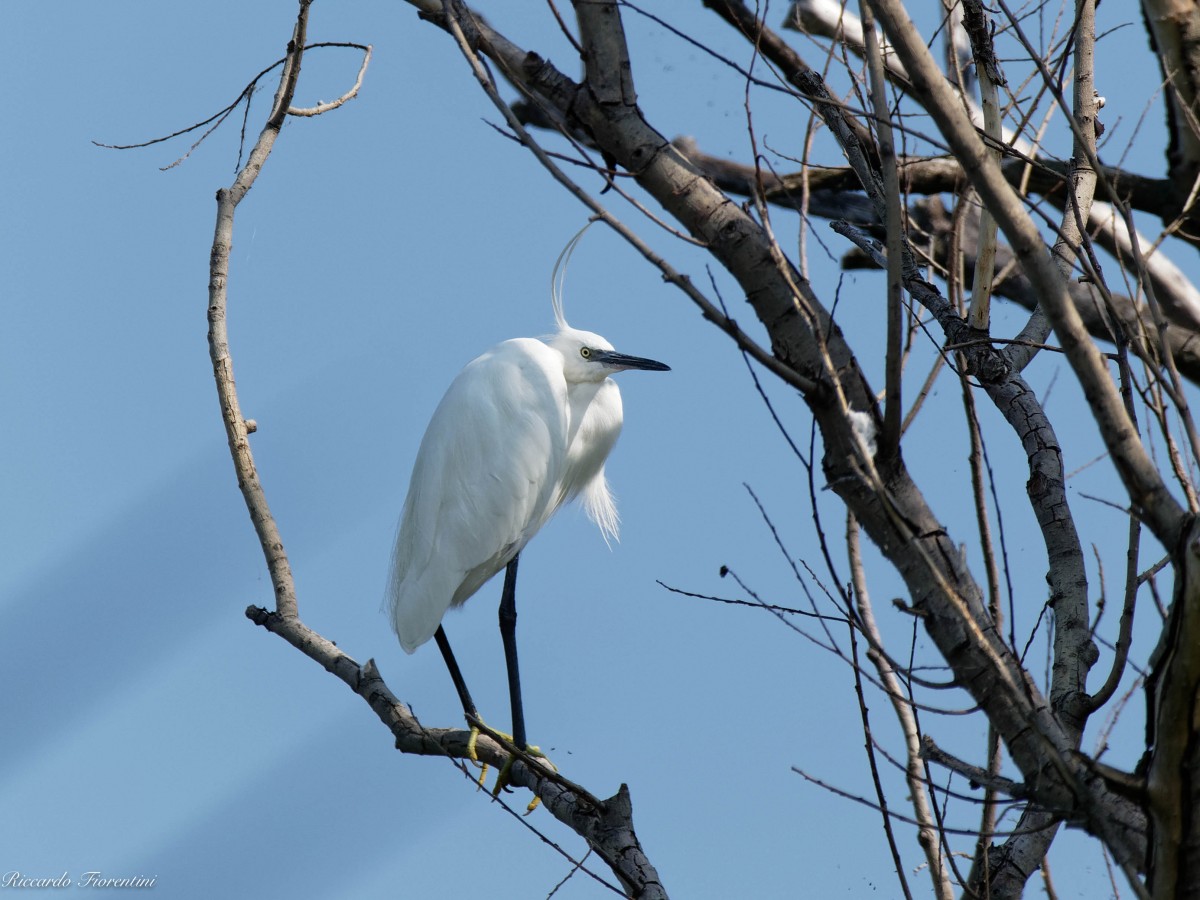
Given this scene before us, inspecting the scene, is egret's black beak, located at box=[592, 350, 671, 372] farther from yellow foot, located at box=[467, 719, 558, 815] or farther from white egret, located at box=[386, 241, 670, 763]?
yellow foot, located at box=[467, 719, 558, 815]

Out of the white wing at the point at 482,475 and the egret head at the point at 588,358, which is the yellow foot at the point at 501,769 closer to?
the white wing at the point at 482,475

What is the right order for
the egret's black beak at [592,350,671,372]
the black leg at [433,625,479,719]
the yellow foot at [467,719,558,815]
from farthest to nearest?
the egret's black beak at [592,350,671,372]
the black leg at [433,625,479,719]
the yellow foot at [467,719,558,815]

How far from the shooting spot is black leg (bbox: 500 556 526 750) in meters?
4.22

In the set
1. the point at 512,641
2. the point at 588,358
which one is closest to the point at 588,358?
the point at 588,358

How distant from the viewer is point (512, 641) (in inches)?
181

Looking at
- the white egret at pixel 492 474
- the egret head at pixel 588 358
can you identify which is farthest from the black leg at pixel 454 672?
the egret head at pixel 588 358

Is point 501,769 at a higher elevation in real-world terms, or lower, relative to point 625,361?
lower

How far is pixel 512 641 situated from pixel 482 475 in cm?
66

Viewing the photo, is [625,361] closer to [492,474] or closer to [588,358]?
[588,358]

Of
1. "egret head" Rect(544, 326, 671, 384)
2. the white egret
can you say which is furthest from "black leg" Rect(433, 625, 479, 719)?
"egret head" Rect(544, 326, 671, 384)

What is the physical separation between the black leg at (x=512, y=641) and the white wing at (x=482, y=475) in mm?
124

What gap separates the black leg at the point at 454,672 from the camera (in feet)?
13.5

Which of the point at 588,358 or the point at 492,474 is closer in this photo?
the point at 492,474

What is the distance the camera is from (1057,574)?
2543mm
